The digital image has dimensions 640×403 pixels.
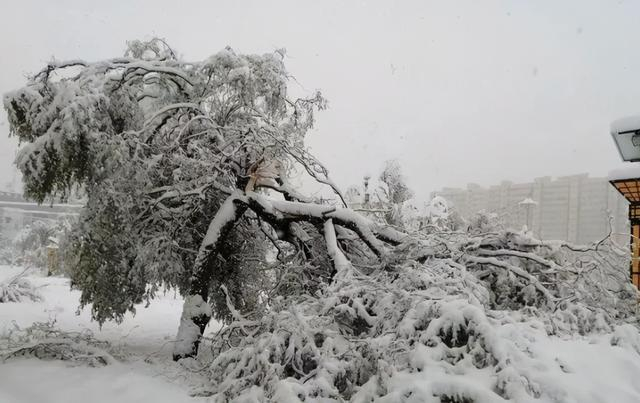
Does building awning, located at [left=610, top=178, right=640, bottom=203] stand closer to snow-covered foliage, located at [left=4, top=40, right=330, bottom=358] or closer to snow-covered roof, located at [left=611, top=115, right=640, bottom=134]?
snow-covered roof, located at [left=611, top=115, right=640, bottom=134]

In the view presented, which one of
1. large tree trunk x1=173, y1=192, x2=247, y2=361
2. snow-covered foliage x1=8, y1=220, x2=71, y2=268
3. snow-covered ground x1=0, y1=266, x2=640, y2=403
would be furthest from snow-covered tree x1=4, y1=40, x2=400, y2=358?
snow-covered foliage x1=8, y1=220, x2=71, y2=268

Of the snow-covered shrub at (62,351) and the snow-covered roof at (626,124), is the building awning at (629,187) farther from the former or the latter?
the snow-covered shrub at (62,351)

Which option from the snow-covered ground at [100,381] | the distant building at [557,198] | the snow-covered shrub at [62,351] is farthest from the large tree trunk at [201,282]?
the distant building at [557,198]

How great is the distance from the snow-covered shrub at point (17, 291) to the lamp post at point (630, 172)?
14.6m

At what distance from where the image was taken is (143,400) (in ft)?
15.6

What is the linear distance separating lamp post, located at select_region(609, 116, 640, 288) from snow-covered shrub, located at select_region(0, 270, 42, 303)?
14620 mm

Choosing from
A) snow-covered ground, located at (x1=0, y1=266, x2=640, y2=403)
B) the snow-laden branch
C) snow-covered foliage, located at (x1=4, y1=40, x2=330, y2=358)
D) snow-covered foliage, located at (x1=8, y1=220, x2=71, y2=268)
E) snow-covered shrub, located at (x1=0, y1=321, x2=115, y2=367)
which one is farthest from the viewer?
snow-covered foliage, located at (x1=8, y1=220, x2=71, y2=268)

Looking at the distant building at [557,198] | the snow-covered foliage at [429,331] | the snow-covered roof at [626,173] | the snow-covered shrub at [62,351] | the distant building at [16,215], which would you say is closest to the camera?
the snow-covered foliage at [429,331]

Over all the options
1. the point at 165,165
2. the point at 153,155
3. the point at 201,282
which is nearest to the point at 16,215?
the point at 165,165

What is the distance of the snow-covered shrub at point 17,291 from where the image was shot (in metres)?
13.1

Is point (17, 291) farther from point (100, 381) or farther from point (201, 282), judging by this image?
point (100, 381)

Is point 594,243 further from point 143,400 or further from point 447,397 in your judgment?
point 143,400

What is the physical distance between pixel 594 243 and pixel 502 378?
4276mm

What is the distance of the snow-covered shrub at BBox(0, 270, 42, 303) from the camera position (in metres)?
13.1
